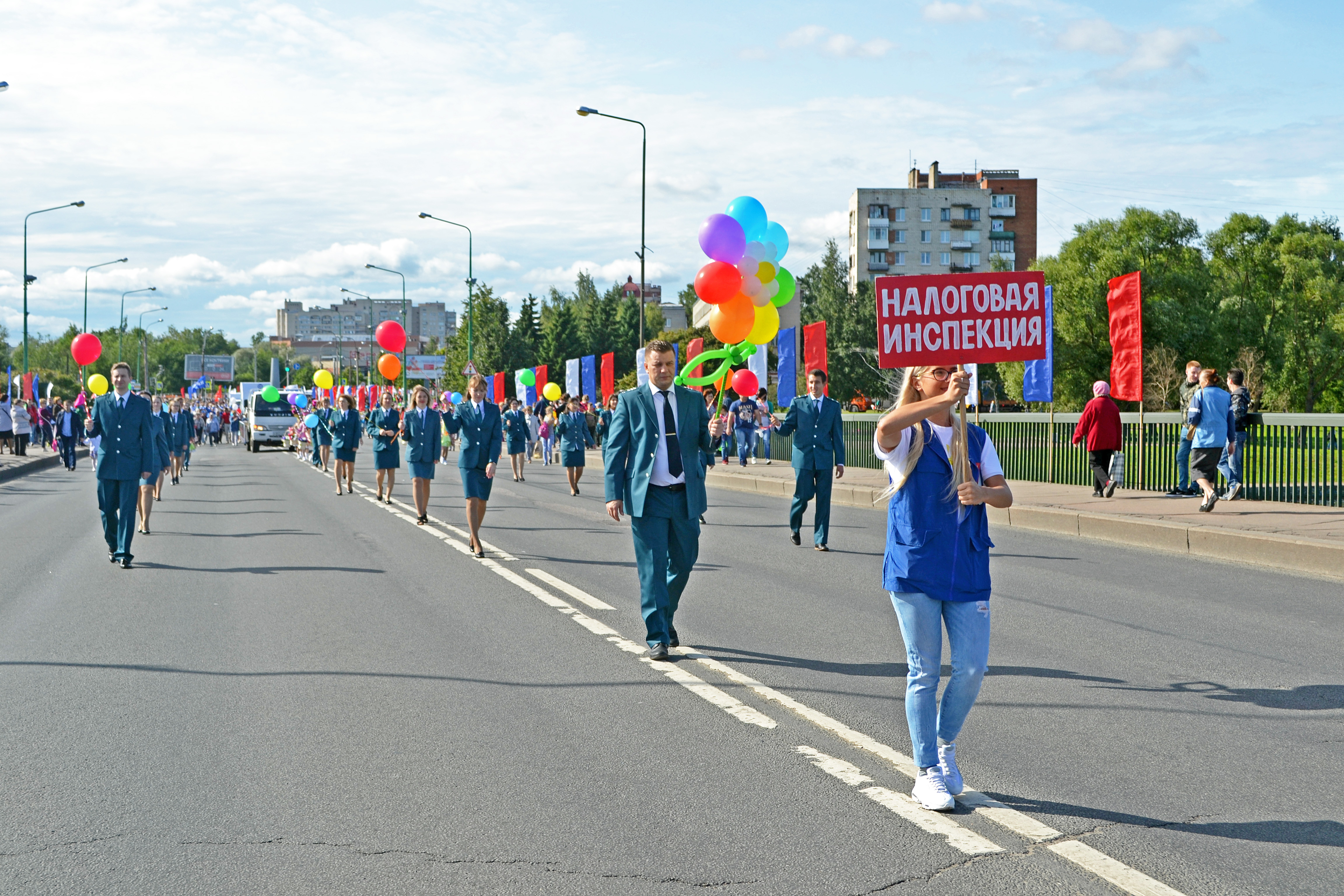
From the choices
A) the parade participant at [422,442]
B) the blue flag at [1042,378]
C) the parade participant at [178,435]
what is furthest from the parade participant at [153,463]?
the blue flag at [1042,378]

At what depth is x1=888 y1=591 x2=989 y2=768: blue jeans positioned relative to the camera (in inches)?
176

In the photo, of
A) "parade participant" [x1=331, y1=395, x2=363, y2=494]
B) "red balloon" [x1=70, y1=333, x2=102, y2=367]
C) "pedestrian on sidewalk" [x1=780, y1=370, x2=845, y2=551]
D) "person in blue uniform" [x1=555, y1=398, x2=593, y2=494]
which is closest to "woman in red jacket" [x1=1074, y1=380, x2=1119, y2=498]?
"pedestrian on sidewalk" [x1=780, y1=370, x2=845, y2=551]

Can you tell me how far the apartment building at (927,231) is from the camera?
119 metres

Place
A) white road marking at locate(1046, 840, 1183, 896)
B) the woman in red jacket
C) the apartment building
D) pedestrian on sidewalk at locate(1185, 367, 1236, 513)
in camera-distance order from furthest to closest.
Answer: the apartment building, the woman in red jacket, pedestrian on sidewalk at locate(1185, 367, 1236, 513), white road marking at locate(1046, 840, 1183, 896)

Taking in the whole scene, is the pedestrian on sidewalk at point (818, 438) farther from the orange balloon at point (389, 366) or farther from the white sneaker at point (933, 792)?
the orange balloon at point (389, 366)

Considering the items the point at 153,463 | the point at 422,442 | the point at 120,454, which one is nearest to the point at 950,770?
the point at 120,454

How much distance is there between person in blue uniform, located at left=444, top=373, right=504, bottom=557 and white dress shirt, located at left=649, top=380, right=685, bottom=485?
558cm

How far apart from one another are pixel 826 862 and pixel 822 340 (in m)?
24.6

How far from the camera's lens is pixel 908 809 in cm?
448

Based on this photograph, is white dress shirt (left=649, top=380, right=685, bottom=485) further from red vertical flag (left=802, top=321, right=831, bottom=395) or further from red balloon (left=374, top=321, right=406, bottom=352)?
red vertical flag (left=802, top=321, right=831, bottom=395)

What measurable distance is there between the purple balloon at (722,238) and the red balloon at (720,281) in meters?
0.08

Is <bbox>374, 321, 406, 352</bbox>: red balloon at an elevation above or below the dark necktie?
above

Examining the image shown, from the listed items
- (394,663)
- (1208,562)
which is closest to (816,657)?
(394,663)

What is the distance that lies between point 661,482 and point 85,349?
19.7 m
